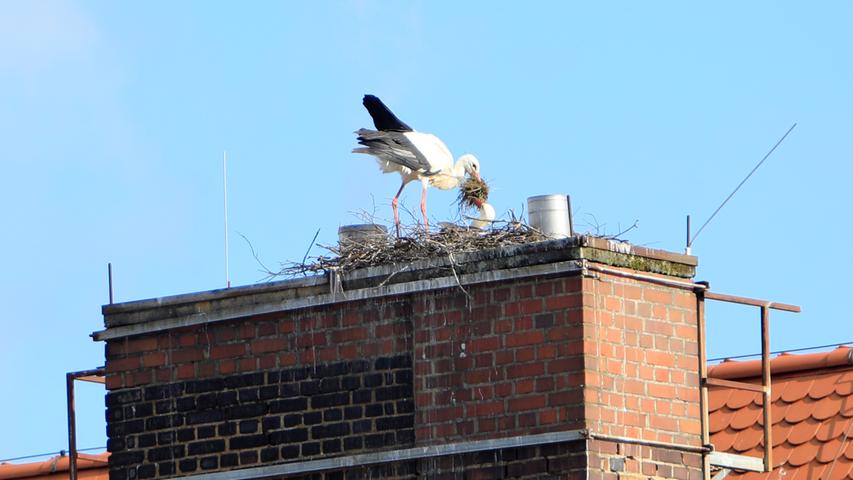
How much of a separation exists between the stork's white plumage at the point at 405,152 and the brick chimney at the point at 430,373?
186 centimetres

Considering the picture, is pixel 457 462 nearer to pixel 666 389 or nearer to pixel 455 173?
pixel 666 389

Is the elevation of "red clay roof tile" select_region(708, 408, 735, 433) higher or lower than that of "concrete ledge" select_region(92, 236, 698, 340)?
lower

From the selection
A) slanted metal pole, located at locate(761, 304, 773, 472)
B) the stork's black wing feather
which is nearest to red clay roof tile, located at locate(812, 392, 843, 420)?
slanted metal pole, located at locate(761, 304, 773, 472)

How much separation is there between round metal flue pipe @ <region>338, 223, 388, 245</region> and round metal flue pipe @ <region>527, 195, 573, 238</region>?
986 millimetres

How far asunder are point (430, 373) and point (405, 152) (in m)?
2.67

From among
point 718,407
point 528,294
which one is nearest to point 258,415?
point 528,294

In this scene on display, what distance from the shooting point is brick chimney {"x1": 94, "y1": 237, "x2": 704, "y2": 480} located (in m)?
12.2

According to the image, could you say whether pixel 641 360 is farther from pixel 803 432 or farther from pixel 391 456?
pixel 803 432

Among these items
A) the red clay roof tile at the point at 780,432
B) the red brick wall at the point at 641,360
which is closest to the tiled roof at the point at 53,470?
the red clay roof tile at the point at 780,432

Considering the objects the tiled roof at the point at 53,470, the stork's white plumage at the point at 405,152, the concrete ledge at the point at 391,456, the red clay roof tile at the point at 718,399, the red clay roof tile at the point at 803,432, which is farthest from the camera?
the tiled roof at the point at 53,470

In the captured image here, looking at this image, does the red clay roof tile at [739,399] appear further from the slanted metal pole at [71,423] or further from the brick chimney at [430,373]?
the slanted metal pole at [71,423]

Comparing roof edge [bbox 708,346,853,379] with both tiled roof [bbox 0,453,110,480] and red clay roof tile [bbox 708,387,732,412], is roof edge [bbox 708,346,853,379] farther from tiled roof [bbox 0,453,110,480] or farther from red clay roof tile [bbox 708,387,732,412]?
tiled roof [bbox 0,453,110,480]

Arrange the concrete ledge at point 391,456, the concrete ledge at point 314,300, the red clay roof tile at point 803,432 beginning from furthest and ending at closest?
1. the red clay roof tile at point 803,432
2. the concrete ledge at point 314,300
3. the concrete ledge at point 391,456

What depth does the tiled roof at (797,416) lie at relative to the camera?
49.8 ft
